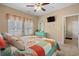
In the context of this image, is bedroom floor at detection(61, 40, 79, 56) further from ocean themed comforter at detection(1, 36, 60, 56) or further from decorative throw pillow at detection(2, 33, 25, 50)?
decorative throw pillow at detection(2, 33, 25, 50)

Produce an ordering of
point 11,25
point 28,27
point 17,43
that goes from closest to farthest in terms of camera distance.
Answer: point 17,43
point 11,25
point 28,27

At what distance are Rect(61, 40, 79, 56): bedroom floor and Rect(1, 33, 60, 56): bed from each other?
0.37 feet

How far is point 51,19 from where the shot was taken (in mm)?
1686

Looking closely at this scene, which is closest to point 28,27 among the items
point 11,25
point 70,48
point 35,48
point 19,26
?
point 19,26

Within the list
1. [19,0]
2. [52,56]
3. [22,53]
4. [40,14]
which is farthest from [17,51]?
[19,0]

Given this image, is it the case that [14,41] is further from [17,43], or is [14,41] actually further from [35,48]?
[35,48]

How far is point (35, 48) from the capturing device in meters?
1.50

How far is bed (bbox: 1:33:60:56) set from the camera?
4.76ft

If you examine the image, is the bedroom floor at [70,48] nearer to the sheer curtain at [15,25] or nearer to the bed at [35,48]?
the bed at [35,48]

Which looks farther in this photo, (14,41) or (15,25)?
(15,25)

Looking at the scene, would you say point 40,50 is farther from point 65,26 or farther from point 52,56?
point 65,26

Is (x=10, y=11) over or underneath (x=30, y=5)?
underneath

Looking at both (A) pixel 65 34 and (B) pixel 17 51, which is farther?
(A) pixel 65 34

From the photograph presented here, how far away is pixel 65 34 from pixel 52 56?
0.46m
